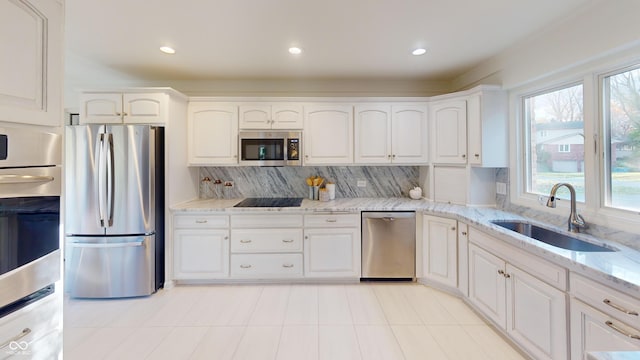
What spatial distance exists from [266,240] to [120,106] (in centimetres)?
208

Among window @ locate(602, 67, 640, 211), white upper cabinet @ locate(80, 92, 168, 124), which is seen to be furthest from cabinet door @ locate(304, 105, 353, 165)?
window @ locate(602, 67, 640, 211)

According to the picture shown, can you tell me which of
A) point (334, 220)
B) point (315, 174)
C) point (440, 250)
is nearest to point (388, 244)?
point (440, 250)

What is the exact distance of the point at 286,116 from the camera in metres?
3.38

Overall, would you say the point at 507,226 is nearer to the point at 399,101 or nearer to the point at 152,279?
the point at 399,101

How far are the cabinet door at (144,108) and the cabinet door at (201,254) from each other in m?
1.22

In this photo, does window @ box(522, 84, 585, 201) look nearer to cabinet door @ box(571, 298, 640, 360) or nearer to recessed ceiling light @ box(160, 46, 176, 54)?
cabinet door @ box(571, 298, 640, 360)

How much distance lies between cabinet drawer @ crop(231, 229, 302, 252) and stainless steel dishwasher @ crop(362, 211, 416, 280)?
2.51ft

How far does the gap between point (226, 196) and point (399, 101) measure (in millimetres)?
2549

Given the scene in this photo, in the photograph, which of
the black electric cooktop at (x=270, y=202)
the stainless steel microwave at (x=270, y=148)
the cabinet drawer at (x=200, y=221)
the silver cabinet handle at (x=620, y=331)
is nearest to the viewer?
the silver cabinet handle at (x=620, y=331)

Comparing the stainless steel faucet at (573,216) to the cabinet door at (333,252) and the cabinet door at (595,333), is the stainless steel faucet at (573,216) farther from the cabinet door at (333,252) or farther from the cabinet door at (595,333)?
the cabinet door at (333,252)

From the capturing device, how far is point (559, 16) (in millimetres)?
2041

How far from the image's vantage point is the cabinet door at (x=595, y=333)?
1.25 metres

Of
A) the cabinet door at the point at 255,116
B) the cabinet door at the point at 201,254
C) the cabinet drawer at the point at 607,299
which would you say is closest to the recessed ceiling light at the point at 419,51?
the cabinet door at the point at 255,116

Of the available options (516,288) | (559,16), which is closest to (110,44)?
(559,16)
